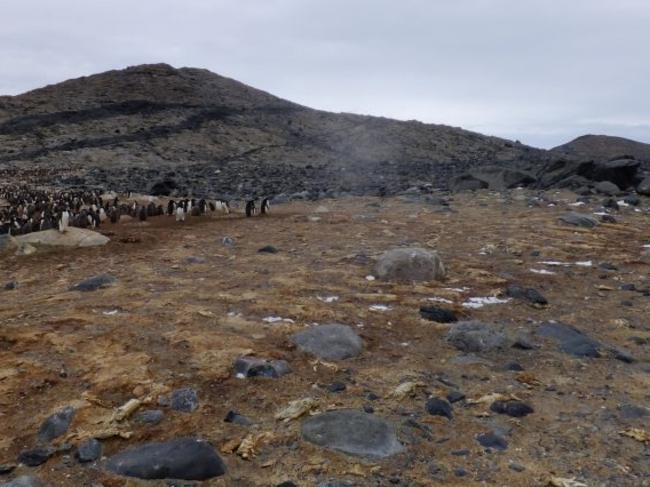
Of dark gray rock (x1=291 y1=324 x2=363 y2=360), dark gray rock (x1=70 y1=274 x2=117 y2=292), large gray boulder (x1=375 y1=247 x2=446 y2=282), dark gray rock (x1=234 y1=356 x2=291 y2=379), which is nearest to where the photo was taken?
dark gray rock (x1=234 y1=356 x2=291 y2=379)

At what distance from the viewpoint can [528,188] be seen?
19.5m

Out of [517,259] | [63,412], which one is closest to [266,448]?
[63,412]

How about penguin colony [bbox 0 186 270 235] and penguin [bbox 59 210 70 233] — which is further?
penguin colony [bbox 0 186 270 235]

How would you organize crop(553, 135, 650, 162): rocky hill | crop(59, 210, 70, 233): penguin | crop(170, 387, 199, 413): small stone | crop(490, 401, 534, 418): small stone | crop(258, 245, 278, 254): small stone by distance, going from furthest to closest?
crop(553, 135, 650, 162): rocky hill, crop(59, 210, 70, 233): penguin, crop(258, 245, 278, 254): small stone, crop(490, 401, 534, 418): small stone, crop(170, 387, 199, 413): small stone

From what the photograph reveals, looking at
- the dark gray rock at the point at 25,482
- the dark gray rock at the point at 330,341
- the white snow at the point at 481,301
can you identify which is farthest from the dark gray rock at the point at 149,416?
the white snow at the point at 481,301

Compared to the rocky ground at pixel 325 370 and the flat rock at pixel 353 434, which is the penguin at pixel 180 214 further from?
the flat rock at pixel 353 434

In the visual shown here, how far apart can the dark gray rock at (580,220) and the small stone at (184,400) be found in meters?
9.62

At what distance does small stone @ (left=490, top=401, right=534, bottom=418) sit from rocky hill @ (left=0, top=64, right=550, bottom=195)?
1484cm

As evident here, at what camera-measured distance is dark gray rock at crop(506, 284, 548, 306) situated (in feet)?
22.1

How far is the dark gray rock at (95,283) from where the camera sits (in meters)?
6.93

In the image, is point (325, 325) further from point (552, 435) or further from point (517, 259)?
point (517, 259)

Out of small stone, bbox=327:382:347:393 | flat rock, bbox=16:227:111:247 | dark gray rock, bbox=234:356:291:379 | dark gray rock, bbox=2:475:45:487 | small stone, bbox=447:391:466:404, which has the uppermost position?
flat rock, bbox=16:227:111:247

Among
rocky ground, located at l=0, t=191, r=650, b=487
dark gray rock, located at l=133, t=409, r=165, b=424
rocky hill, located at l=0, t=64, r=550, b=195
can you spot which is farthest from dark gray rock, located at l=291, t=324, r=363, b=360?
rocky hill, located at l=0, t=64, r=550, b=195

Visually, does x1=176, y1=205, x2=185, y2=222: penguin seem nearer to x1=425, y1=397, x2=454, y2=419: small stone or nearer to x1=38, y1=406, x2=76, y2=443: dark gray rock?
x1=38, y1=406, x2=76, y2=443: dark gray rock
